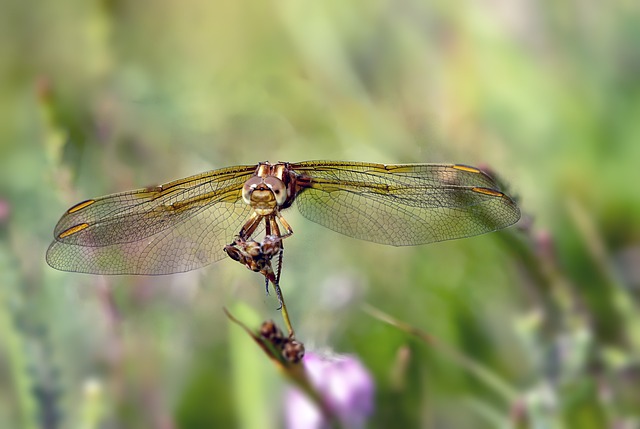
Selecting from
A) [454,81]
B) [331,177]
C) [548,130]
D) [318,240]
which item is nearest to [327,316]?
[318,240]

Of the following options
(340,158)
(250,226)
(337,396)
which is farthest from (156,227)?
(340,158)

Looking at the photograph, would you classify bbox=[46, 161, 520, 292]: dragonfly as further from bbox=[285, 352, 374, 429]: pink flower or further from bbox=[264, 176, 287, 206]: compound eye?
bbox=[285, 352, 374, 429]: pink flower

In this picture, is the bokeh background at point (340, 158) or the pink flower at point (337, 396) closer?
the pink flower at point (337, 396)

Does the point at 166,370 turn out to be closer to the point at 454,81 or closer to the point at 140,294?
the point at 140,294

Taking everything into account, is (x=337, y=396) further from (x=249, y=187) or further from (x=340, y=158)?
(x=340, y=158)

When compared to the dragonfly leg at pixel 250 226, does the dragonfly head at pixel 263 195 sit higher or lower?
higher

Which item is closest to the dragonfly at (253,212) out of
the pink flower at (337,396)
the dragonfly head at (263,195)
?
the dragonfly head at (263,195)

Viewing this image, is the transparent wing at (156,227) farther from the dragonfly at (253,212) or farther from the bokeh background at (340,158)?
the bokeh background at (340,158)
